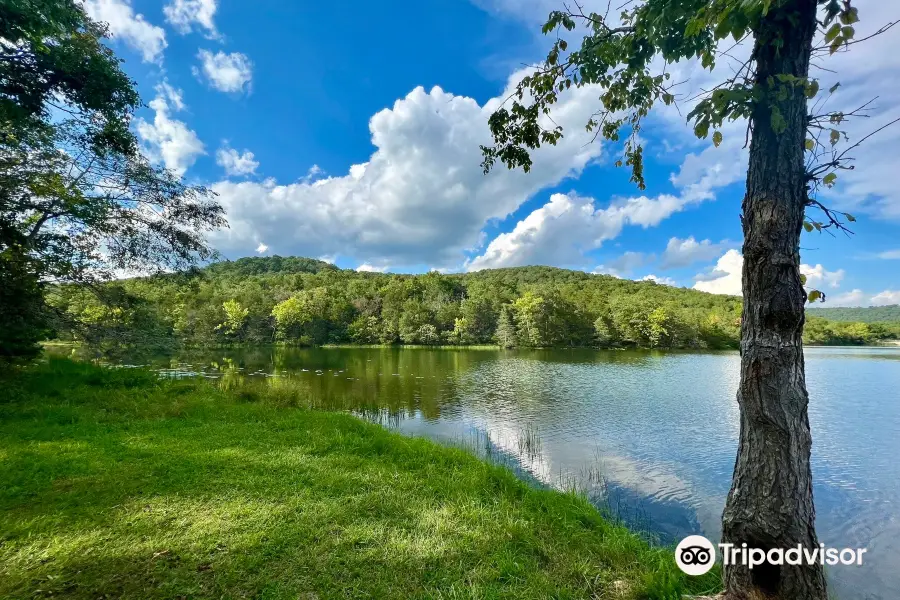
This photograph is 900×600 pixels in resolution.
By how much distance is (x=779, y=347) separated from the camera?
2.33m

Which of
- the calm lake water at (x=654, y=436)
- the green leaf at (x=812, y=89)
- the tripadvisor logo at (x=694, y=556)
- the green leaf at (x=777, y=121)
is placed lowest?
the calm lake water at (x=654, y=436)

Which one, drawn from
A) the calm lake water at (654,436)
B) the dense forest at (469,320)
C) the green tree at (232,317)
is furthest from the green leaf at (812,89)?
the green tree at (232,317)

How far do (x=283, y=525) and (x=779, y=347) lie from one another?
432 centimetres

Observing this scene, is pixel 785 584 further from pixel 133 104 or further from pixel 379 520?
pixel 133 104

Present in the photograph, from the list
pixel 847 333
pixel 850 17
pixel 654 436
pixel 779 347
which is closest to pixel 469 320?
pixel 654 436

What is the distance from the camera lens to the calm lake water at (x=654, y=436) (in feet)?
20.7

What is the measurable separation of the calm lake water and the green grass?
285 centimetres

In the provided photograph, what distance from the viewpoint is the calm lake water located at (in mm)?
6305

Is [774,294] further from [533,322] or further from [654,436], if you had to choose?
[533,322]

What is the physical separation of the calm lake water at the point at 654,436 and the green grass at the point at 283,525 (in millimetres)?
2848

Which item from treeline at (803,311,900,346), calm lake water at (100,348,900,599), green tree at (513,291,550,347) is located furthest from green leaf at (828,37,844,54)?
treeline at (803,311,900,346)

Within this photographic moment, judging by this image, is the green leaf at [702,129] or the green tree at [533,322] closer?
the green leaf at [702,129]

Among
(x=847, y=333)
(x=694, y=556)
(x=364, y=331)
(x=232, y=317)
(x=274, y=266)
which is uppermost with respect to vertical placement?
(x=274, y=266)

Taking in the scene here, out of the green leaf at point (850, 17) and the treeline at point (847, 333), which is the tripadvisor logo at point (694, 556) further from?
the treeline at point (847, 333)
